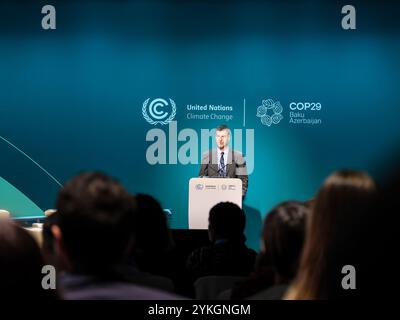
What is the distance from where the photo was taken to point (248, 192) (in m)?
6.98

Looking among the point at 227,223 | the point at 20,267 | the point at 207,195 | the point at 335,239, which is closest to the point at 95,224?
the point at 20,267

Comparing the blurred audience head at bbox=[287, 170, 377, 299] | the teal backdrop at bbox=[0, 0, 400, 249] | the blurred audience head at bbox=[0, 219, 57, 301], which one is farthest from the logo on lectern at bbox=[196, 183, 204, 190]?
the blurred audience head at bbox=[0, 219, 57, 301]

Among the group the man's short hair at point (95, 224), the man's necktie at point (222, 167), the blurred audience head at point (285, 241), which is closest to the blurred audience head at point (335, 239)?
the blurred audience head at point (285, 241)

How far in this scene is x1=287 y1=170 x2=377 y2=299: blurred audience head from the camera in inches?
34.0

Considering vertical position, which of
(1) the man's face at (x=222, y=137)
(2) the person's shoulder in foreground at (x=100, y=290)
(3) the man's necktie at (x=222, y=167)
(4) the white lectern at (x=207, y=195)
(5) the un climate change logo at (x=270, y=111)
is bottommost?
(4) the white lectern at (x=207, y=195)

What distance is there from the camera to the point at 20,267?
969mm

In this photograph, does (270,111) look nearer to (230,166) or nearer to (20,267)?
(230,166)

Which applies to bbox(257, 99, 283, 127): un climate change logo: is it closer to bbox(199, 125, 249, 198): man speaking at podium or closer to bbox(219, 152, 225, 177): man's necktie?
bbox(199, 125, 249, 198): man speaking at podium

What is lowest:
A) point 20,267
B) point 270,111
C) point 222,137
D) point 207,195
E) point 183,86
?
point 207,195

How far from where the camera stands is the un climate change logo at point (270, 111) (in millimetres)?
6926

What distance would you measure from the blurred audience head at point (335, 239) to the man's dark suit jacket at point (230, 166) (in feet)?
16.1

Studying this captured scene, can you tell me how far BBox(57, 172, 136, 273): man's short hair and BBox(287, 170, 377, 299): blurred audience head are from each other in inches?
18.9

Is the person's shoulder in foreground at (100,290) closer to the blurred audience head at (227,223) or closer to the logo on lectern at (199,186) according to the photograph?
the blurred audience head at (227,223)

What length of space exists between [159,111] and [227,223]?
4.24m
